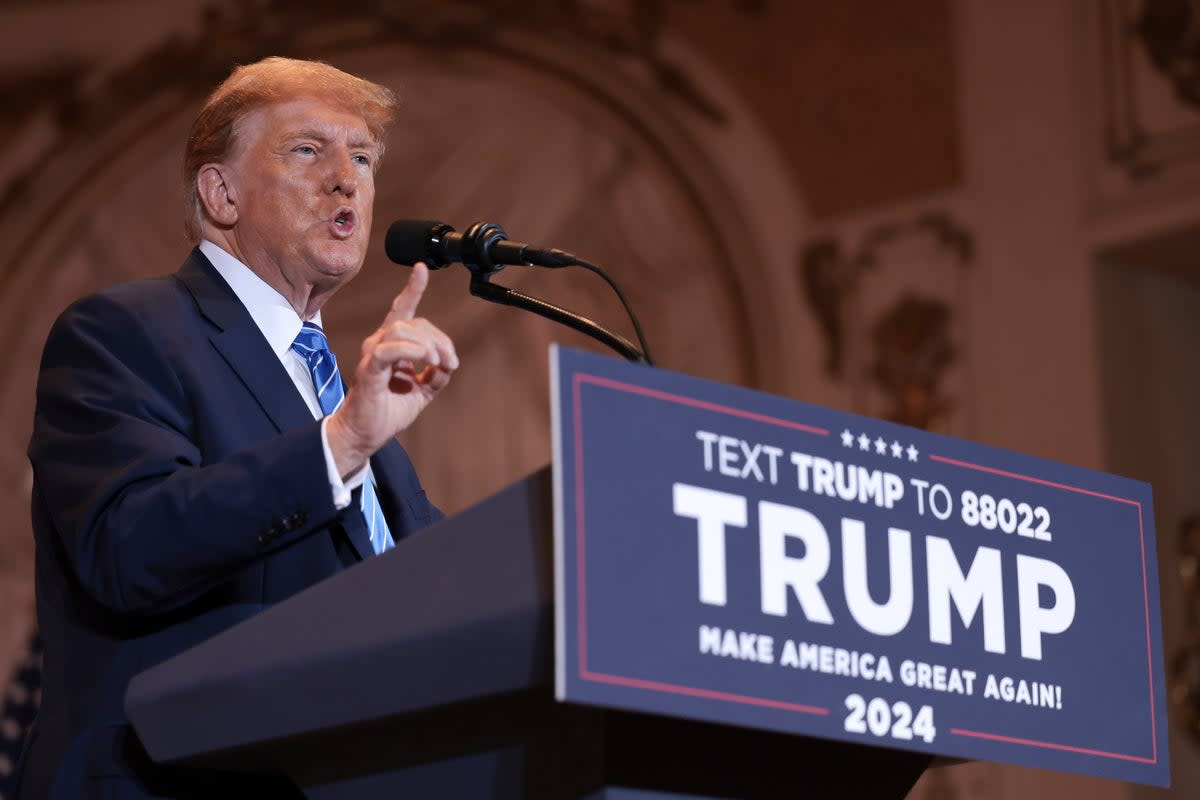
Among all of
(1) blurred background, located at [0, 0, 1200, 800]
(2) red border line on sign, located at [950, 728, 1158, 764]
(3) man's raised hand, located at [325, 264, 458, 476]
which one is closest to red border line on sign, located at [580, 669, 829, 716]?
(2) red border line on sign, located at [950, 728, 1158, 764]

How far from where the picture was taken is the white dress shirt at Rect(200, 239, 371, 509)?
1970mm

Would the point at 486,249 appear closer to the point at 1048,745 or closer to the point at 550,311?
the point at 550,311

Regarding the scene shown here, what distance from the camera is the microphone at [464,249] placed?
1.90 meters

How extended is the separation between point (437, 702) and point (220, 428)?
1.59ft

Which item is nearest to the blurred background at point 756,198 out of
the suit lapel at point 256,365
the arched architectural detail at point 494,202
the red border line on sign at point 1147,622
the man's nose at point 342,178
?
the arched architectural detail at point 494,202

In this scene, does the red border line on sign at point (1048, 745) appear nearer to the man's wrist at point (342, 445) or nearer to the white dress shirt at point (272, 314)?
the man's wrist at point (342, 445)

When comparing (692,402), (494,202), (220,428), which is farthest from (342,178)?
(494,202)

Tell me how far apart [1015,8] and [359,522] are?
14.2ft

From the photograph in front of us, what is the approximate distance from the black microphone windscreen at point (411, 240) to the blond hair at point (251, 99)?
0.27 m

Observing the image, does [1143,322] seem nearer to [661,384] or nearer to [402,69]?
[402,69]

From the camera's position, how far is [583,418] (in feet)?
4.45

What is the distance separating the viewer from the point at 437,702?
4.69 feet

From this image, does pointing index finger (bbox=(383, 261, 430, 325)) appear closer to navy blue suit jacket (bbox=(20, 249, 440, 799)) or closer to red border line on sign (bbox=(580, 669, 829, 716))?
navy blue suit jacket (bbox=(20, 249, 440, 799))

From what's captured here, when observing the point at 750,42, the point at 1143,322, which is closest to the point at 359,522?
the point at 1143,322
